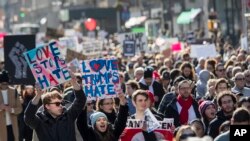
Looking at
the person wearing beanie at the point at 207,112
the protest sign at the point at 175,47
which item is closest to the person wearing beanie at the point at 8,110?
the person wearing beanie at the point at 207,112

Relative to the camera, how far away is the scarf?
1501cm

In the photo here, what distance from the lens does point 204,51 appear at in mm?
29703

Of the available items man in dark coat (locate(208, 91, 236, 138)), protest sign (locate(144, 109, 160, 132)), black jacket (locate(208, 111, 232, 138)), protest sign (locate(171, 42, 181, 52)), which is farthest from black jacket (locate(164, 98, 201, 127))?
protest sign (locate(171, 42, 181, 52))

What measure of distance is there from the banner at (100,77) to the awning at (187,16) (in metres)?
44.3

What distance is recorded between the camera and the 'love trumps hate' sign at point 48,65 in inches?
544

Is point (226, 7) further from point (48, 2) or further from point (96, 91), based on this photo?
point (48, 2)

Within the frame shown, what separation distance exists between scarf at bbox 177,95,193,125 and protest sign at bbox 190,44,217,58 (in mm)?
14068

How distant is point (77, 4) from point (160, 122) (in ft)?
283

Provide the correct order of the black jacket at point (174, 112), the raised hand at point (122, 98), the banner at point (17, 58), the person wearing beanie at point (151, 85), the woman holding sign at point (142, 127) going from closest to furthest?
the woman holding sign at point (142, 127), the raised hand at point (122, 98), the black jacket at point (174, 112), the banner at point (17, 58), the person wearing beanie at point (151, 85)

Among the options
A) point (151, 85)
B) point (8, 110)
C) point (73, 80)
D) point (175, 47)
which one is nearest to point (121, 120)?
point (73, 80)

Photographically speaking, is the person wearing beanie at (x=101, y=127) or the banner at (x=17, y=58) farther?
the banner at (x=17, y=58)

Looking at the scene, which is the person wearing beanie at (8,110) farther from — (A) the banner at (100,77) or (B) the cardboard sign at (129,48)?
(B) the cardboard sign at (129,48)

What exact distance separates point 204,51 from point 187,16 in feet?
104

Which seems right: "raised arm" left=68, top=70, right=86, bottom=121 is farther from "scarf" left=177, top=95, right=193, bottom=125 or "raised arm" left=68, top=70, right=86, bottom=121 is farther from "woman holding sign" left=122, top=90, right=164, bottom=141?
"scarf" left=177, top=95, right=193, bottom=125
